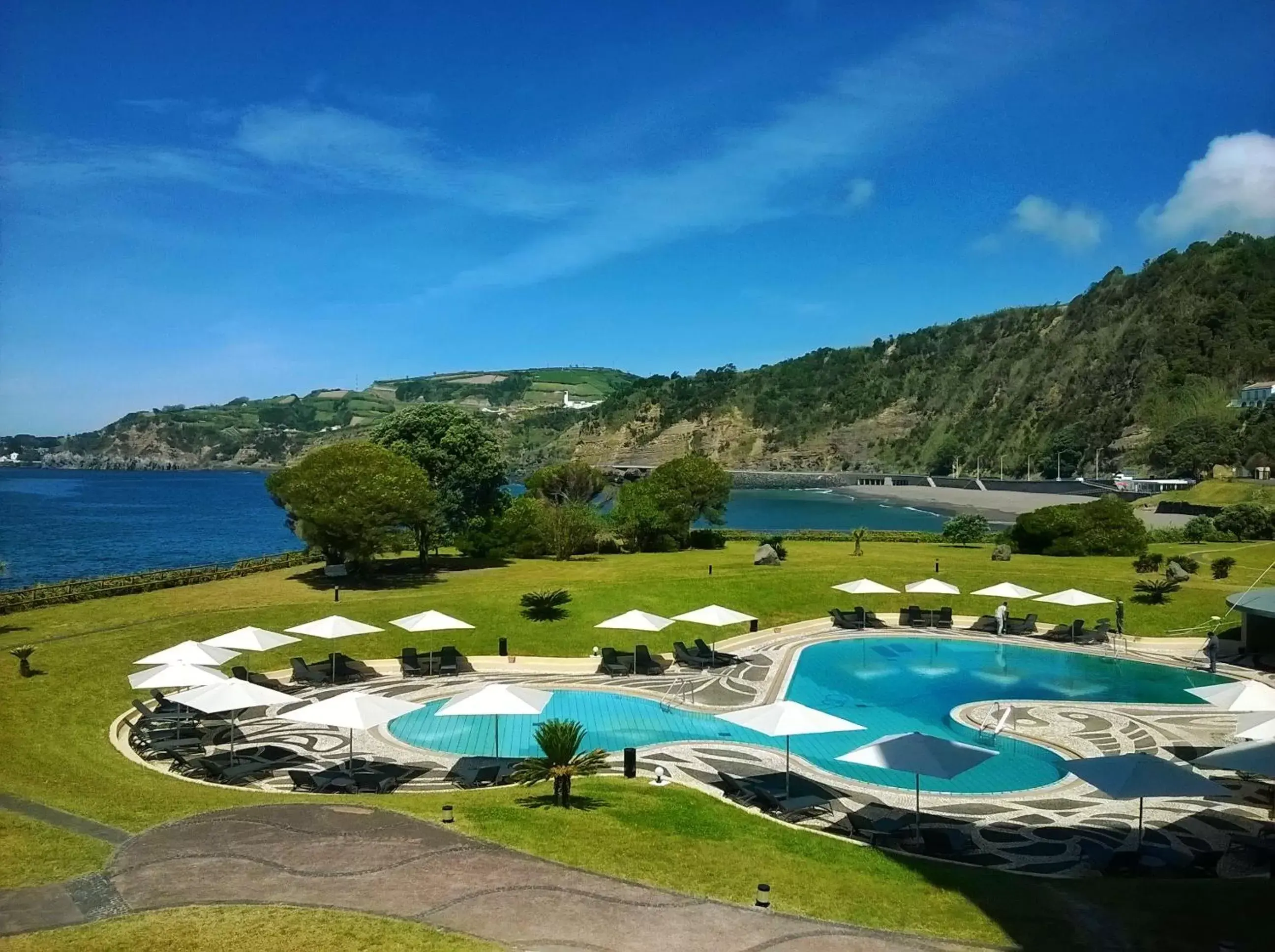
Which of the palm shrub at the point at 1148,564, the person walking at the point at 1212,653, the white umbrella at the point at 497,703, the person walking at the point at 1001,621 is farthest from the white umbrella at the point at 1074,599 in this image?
the white umbrella at the point at 497,703

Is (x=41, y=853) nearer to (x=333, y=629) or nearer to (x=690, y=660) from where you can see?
(x=333, y=629)

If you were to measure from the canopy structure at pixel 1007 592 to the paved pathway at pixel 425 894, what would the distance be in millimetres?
26758

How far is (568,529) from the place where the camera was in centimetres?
5450

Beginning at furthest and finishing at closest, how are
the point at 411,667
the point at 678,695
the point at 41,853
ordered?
the point at 411,667, the point at 678,695, the point at 41,853

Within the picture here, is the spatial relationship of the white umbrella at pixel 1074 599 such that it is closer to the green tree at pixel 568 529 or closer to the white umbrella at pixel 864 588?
the white umbrella at pixel 864 588

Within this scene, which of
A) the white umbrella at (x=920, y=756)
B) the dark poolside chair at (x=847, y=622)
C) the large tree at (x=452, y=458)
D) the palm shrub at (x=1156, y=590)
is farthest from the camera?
the large tree at (x=452, y=458)

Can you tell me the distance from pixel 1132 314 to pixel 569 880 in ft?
696

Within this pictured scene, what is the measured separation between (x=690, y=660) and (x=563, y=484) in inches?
1467

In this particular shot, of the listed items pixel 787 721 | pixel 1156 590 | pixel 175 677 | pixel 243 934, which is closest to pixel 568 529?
pixel 1156 590

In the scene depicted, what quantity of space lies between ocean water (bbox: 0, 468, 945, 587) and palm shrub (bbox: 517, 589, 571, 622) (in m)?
51.6

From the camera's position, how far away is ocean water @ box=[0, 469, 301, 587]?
82.4m

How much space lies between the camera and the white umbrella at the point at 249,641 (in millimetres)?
26469

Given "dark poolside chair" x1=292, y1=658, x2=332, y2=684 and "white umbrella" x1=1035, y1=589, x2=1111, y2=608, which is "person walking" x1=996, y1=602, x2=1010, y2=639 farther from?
"dark poolside chair" x1=292, y1=658, x2=332, y2=684

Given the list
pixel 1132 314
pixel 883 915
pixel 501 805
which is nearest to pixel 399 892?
pixel 501 805
